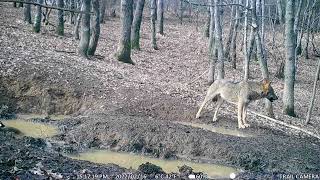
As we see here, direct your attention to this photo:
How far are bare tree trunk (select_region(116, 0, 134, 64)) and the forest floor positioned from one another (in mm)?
450

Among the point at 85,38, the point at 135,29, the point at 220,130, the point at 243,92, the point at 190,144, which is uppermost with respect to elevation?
the point at 135,29

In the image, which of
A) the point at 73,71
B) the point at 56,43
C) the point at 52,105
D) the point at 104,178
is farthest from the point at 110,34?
the point at 104,178

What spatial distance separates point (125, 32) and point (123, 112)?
7.32m

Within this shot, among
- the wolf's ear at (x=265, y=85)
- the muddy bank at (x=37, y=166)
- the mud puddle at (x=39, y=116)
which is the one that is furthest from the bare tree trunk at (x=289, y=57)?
the muddy bank at (x=37, y=166)

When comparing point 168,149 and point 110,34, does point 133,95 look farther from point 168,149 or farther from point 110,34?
point 110,34

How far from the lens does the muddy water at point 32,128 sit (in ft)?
35.8

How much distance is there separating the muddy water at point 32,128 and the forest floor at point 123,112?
34 centimetres

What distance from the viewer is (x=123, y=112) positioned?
1315 centimetres

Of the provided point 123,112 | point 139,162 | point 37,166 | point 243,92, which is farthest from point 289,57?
point 37,166

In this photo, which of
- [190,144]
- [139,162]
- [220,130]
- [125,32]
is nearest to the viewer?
[139,162]

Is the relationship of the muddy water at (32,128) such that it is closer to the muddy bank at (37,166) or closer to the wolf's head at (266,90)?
the muddy bank at (37,166)

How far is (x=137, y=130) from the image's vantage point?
11.0m

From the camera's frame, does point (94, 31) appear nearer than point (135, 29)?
Yes

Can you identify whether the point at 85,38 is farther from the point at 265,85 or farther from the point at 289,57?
the point at 265,85
